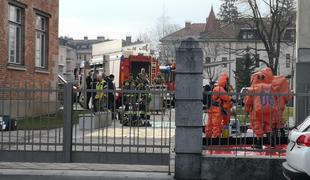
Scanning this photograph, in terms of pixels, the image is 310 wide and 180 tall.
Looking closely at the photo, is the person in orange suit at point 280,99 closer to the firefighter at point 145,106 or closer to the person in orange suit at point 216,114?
the person in orange suit at point 216,114

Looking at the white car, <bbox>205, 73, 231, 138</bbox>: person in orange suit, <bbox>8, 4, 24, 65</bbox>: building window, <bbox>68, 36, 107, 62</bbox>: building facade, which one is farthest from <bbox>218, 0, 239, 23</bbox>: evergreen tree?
<bbox>68, 36, 107, 62</bbox>: building facade

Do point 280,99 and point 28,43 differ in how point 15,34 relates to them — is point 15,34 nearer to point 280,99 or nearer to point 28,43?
point 28,43

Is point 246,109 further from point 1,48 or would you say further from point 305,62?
point 1,48

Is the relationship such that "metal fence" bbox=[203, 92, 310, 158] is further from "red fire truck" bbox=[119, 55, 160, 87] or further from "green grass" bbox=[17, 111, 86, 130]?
"red fire truck" bbox=[119, 55, 160, 87]

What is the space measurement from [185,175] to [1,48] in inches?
450

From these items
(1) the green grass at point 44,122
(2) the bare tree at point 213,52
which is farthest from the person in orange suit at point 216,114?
(2) the bare tree at point 213,52

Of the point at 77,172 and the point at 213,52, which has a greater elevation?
the point at 213,52

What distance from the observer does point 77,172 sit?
959 centimetres

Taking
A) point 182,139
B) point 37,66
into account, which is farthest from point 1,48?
point 182,139

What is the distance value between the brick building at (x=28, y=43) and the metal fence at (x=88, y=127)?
23.8 ft

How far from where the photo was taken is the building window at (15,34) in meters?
19.9

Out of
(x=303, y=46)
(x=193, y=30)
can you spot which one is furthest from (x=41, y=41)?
(x=193, y=30)

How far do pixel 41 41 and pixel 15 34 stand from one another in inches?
104

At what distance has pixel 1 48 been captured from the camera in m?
18.7
